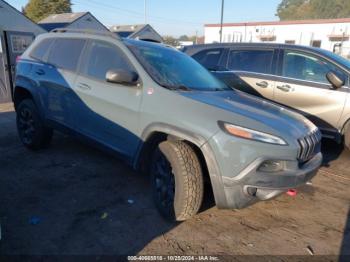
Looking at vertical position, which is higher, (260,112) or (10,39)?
(10,39)

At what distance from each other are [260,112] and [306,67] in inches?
117

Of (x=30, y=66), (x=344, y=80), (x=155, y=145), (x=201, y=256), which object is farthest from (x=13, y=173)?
(x=344, y=80)

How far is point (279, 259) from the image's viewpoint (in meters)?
2.80

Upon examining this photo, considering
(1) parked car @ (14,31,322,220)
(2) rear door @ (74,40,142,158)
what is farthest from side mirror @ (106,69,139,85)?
(2) rear door @ (74,40,142,158)

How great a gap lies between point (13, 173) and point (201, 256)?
2892 millimetres

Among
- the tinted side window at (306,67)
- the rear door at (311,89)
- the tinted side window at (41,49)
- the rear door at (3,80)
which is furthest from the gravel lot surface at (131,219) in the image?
the rear door at (3,80)

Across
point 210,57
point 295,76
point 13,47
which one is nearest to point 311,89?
point 295,76

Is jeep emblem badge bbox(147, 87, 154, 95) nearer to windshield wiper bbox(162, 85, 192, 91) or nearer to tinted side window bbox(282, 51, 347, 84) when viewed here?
windshield wiper bbox(162, 85, 192, 91)

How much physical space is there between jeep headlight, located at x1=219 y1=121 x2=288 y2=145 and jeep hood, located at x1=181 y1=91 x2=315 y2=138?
45mm

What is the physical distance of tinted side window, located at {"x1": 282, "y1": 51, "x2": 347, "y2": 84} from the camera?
17.7 ft

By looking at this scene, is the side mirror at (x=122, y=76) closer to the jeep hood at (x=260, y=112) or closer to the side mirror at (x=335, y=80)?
the jeep hood at (x=260, y=112)

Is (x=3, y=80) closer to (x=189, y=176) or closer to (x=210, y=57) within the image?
(x=210, y=57)

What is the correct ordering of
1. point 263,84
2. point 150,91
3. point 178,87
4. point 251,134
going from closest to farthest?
point 251,134
point 150,91
point 178,87
point 263,84

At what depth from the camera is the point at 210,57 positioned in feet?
22.0
